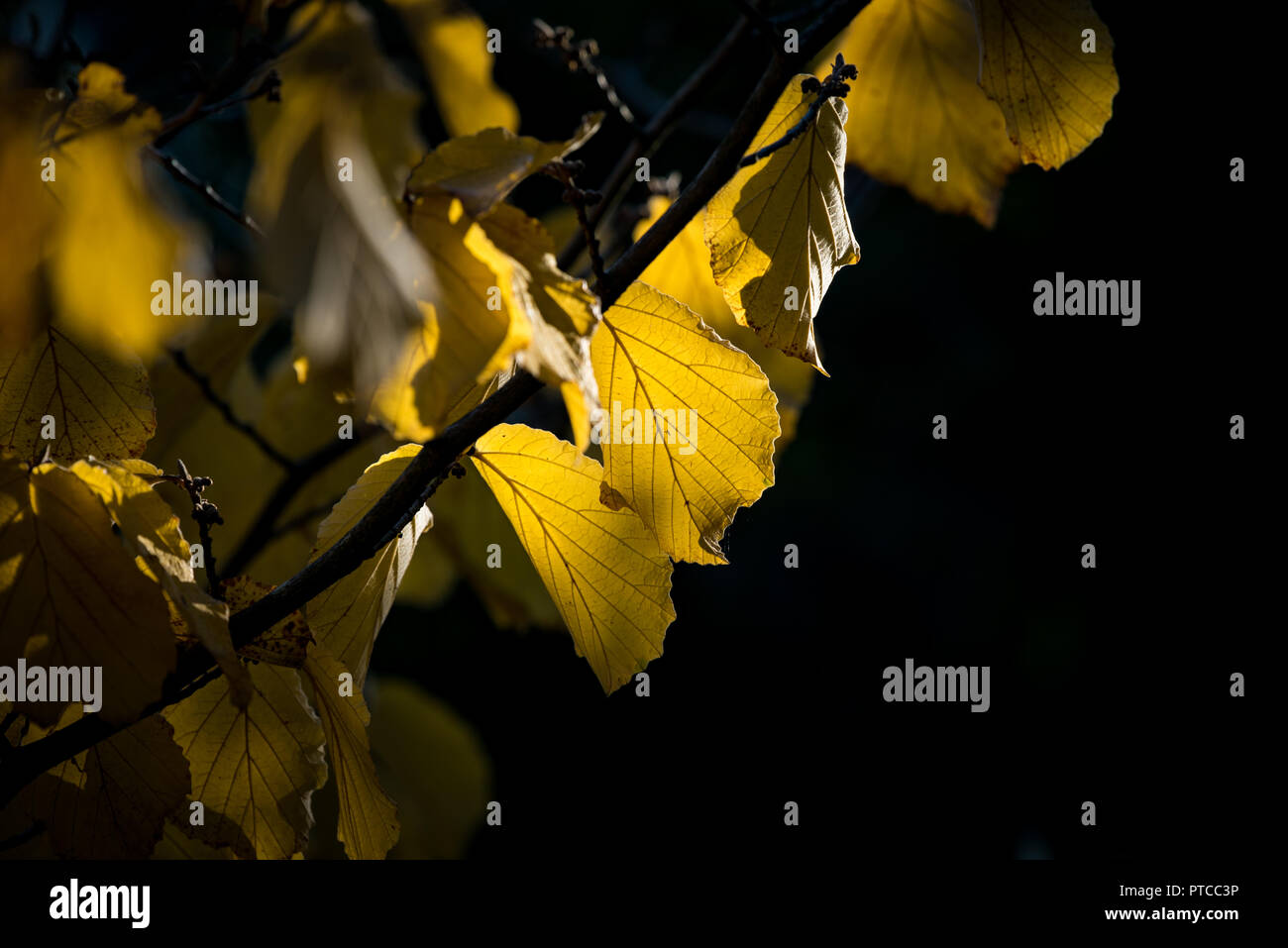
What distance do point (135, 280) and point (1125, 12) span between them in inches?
150

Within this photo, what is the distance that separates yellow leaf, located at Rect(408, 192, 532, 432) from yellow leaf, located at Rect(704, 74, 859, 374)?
19 centimetres

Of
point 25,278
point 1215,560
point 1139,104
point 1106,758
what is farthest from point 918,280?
point 25,278

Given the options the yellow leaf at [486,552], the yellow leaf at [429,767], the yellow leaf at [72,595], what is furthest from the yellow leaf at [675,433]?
the yellow leaf at [429,767]

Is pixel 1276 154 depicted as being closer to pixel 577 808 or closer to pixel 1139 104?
pixel 1139 104

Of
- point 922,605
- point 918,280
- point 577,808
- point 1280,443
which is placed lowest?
point 577,808

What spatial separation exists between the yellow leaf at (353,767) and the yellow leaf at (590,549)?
0.15 metres

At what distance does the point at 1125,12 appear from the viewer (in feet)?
10.7

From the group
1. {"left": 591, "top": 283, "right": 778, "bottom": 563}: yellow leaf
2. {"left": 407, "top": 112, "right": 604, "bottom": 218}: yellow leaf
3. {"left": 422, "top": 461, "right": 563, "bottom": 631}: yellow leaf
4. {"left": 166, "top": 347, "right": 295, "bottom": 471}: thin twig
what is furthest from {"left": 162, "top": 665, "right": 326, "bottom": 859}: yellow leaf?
{"left": 422, "top": 461, "right": 563, "bottom": 631}: yellow leaf

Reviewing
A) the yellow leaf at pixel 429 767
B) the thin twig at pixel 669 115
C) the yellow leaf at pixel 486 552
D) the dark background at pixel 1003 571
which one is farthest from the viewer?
the dark background at pixel 1003 571

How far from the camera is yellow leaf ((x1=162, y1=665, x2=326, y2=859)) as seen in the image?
2.07 ft

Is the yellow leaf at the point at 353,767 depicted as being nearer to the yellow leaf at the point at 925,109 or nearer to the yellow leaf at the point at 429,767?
the yellow leaf at the point at 925,109

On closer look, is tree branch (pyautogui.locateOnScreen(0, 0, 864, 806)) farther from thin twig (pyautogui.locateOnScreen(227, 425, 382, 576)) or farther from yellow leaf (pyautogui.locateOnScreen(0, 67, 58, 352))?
thin twig (pyautogui.locateOnScreen(227, 425, 382, 576))

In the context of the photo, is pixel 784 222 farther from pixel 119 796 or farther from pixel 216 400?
pixel 216 400

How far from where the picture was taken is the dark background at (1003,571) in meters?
3.31
